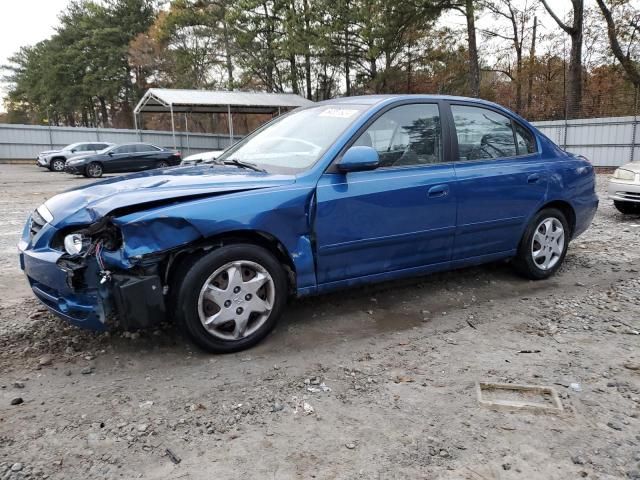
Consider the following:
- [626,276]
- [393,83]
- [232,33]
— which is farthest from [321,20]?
[626,276]

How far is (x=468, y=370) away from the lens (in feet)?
10.1

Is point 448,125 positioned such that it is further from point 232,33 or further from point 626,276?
point 232,33

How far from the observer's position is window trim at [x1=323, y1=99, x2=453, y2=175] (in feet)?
11.6

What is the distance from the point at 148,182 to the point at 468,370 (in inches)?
91.1

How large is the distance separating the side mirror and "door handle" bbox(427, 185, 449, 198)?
2.01ft

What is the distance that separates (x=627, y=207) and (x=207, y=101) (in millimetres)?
21106

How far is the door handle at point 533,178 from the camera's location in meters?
Result: 4.49

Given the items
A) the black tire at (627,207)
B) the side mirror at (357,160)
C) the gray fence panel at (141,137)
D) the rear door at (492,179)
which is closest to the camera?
the side mirror at (357,160)

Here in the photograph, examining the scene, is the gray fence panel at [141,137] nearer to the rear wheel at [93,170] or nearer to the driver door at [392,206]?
the rear wheel at [93,170]

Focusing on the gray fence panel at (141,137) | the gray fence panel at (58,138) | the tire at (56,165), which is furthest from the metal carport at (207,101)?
the tire at (56,165)

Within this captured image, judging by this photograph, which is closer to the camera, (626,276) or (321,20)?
(626,276)

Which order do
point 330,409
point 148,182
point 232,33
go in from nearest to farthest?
1. point 330,409
2. point 148,182
3. point 232,33

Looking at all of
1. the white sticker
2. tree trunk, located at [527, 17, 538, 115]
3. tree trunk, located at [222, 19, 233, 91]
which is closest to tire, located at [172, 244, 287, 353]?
the white sticker

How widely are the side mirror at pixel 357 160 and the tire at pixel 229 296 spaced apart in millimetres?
777
